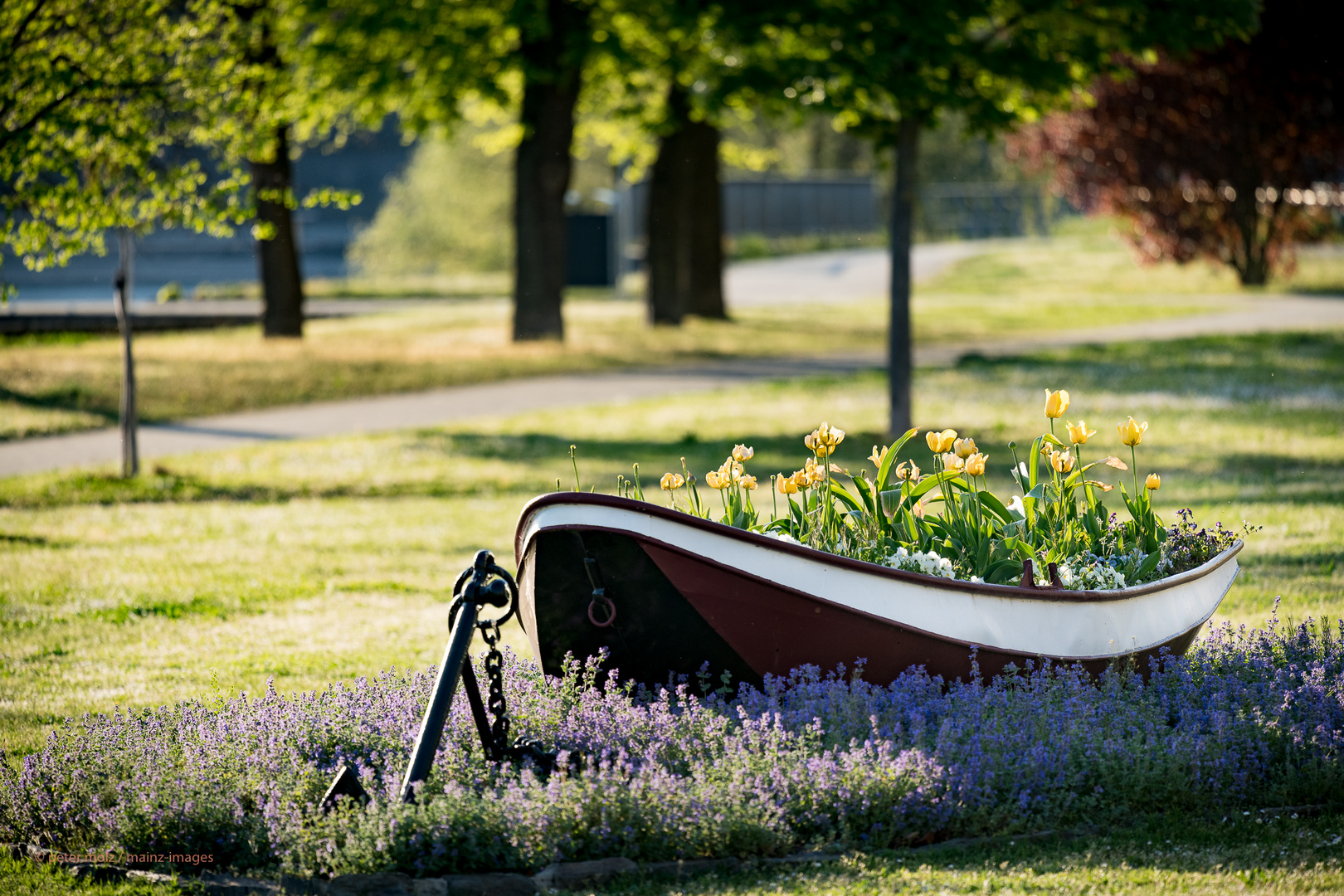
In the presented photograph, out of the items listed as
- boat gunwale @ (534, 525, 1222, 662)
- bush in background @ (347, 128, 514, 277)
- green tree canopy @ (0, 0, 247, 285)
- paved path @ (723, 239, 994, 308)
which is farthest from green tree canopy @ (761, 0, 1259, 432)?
bush in background @ (347, 128, 514, 277)

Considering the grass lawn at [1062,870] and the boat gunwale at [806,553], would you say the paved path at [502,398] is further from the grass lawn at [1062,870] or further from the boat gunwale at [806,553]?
the grass lawn at [1062,870]

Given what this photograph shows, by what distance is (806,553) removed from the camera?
4.82 meters

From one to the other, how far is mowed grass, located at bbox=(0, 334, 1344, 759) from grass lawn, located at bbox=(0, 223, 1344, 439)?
337 centimetres

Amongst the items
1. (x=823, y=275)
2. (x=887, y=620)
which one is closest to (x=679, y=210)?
(x=823, y=275)

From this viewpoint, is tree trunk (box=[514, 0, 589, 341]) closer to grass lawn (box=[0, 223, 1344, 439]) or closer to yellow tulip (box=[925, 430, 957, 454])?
grass lawn (box=[0, 223, 1344, 439])

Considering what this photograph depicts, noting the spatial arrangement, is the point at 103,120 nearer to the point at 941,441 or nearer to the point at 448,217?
the point at 941,441

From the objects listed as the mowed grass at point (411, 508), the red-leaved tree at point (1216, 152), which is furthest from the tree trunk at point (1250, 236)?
the mowed grass at point (411, 508)

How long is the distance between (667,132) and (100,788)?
1857 centimetres

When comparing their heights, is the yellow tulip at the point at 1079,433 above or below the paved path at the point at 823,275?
below

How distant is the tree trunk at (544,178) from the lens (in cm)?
1980

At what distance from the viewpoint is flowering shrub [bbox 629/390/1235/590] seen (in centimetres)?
549

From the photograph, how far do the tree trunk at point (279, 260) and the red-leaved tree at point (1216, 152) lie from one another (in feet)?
51.6

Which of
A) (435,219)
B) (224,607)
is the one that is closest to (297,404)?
(224,607)

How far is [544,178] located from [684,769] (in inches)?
669
